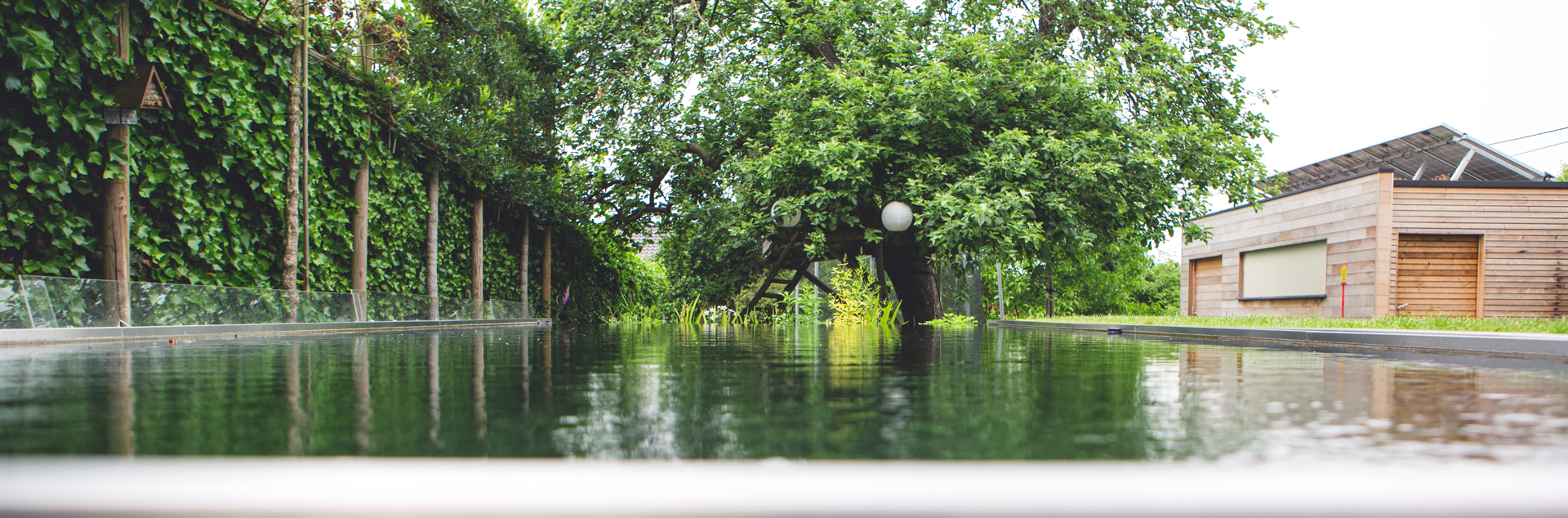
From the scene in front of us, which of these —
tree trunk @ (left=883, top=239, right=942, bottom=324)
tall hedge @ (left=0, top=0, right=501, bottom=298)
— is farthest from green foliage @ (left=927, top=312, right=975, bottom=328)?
tall hedge @ (left=0, top=0, right=501, bottom=298)

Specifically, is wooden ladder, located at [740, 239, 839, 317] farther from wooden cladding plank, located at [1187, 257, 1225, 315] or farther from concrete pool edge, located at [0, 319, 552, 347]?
wooden cladding plank, located at [1187, 257, 1225, 315]

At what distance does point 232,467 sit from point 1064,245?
578 inches

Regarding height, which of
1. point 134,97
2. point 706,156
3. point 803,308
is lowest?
point 803,308

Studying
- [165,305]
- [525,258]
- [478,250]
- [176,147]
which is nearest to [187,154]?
A: [176,147]

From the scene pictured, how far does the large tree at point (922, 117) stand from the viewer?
46.1 ft

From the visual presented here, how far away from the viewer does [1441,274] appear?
23.9m

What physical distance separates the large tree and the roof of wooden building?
10.8 metres

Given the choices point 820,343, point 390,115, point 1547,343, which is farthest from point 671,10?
point 1547,343

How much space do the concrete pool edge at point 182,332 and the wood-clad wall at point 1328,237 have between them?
17.7m

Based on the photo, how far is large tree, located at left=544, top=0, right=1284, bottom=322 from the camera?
14.1 metres

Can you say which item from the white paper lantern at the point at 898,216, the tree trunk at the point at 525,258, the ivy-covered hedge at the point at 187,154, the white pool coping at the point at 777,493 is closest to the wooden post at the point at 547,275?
the tree trunk at the point at 525,258

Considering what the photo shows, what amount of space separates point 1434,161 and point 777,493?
33.4m

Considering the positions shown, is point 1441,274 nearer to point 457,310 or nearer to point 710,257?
point 710,257

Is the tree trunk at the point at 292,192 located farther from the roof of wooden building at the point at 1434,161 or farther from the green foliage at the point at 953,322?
the roof of wooden building at the point at 1434,161
